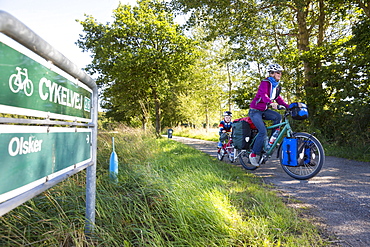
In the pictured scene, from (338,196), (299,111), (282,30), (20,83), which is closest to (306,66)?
(282,30)

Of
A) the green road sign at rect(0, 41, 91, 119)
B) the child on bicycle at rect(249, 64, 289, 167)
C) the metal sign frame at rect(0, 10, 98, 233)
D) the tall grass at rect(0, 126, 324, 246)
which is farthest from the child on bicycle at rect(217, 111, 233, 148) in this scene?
the green road sign at rect(0, 41, 91, 119)

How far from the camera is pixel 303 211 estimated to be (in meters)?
2.90

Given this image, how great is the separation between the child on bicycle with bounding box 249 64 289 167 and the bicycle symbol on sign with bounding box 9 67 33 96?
424cm

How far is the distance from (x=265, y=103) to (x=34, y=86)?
450 centimetres

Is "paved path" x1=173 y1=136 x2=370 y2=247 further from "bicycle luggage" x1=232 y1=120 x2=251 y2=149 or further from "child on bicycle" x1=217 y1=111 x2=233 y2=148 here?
"child on bicycle" x1=217 y1=111 x2=233 y2=148

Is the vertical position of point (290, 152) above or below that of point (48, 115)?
below

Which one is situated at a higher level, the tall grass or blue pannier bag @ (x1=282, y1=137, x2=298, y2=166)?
blue pannier bag @ (x1=282, y1=137, x2=298, y2=166)

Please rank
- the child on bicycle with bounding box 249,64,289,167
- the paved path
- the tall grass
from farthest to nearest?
the child on bicycle with bounding box 249,64,289,167 → the paved path → the tall grass

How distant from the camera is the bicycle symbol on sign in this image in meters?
1.03

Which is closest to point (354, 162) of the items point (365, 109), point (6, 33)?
point (365, 109)

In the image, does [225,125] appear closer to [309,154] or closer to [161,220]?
[309,154]

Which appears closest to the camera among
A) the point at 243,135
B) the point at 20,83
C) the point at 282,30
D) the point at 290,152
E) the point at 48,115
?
the point at 20,83

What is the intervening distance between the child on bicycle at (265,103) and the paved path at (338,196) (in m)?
0.66

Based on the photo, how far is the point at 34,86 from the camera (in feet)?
4.00
